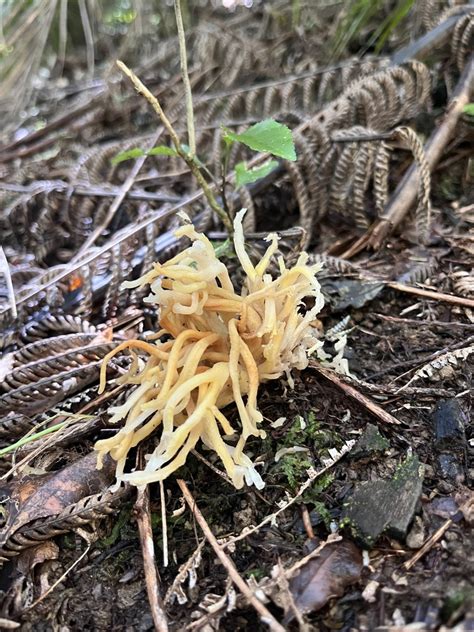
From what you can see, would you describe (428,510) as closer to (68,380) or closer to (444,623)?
(444,623)

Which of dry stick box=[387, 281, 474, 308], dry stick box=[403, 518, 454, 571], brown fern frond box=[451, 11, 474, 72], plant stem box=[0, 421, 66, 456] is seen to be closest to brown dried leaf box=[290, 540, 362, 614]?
dry stick box=[403, 518, 454, 571]

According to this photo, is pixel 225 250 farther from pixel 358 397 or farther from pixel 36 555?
pixel 36 555

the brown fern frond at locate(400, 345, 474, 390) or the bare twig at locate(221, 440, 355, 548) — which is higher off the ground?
the brown fern frond at locate(400, 345, 474, 390)

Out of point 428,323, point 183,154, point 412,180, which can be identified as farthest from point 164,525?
point 412,180

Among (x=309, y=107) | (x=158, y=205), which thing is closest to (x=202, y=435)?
(x=158, y=205)

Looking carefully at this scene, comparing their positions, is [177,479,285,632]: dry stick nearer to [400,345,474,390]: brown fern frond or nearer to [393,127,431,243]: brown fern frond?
[400,345,474,390]: brown fern frond
